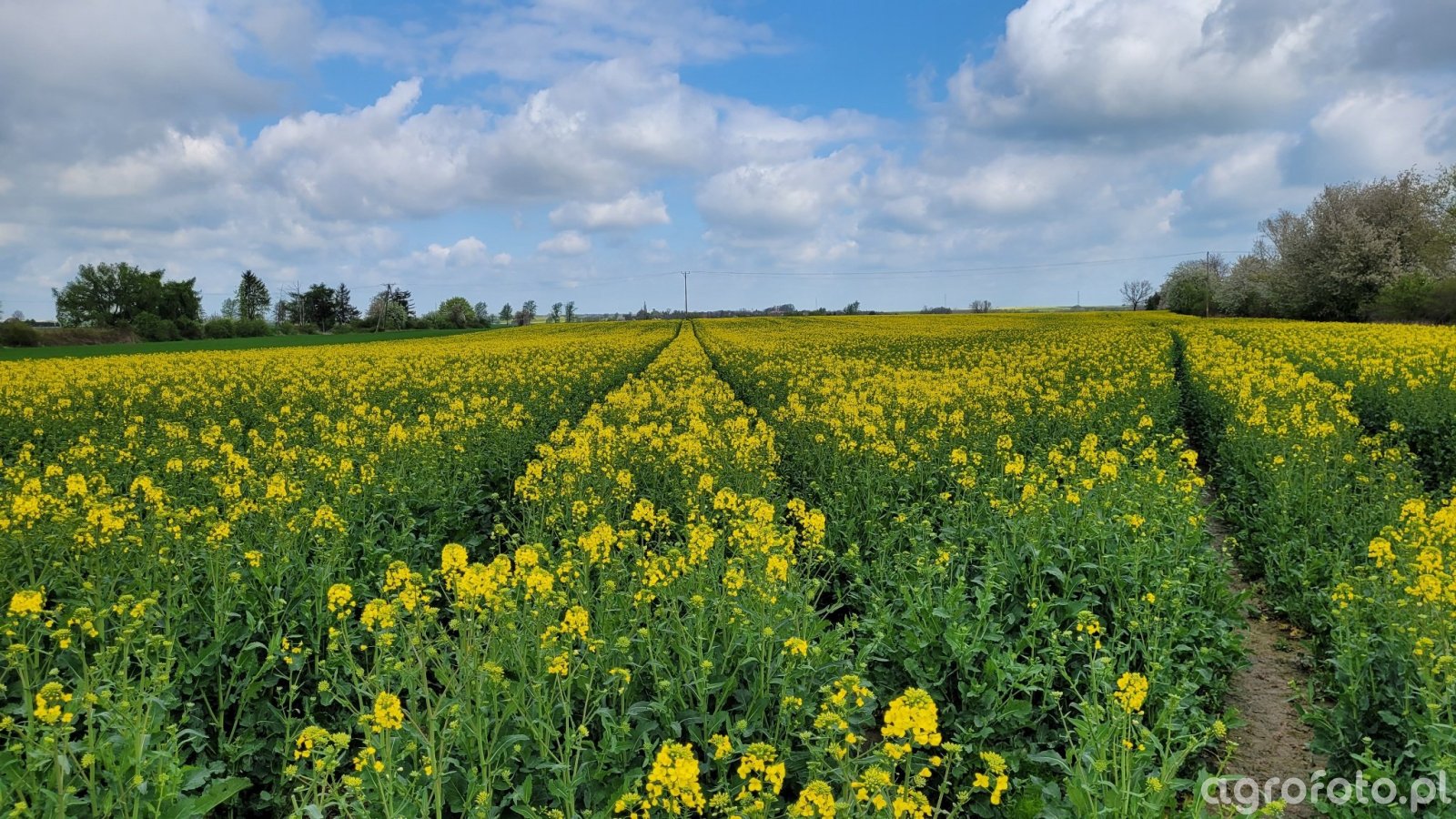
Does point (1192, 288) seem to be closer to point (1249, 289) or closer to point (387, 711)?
point (1249, 289)

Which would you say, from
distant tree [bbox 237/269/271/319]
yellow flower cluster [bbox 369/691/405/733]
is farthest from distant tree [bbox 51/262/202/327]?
yellow flower cluster [bbox 369/691/405/733]

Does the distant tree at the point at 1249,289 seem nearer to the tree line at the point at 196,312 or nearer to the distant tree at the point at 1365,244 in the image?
the distant tree at the point at 1365,244

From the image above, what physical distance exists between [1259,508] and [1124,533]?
430 centimetres

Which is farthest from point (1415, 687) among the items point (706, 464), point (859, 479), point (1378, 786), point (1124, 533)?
point (706, 464)

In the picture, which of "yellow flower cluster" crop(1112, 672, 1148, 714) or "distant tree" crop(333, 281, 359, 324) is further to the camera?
"distant tree" crop(333, 281, 359, 324)

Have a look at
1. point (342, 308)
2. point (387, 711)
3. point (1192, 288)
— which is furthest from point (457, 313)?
point (387, 711)

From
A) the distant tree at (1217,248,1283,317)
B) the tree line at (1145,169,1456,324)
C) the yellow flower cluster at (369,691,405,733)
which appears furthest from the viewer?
the distant tree at (1217,248,1283,317)

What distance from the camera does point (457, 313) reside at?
116 metres

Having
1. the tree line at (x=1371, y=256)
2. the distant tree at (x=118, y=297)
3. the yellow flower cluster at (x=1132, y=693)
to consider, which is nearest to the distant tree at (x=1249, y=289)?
the tree line at (x=1371, y=256)

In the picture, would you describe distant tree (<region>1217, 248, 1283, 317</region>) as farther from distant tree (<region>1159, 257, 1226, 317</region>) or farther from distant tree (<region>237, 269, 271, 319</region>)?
distant tree (<region>237, 269, 271, 319</region>)

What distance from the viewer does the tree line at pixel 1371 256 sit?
49625mm

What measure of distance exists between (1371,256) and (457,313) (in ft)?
348

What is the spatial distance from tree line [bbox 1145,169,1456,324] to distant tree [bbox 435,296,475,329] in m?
94.2

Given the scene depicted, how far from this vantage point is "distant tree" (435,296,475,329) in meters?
110
